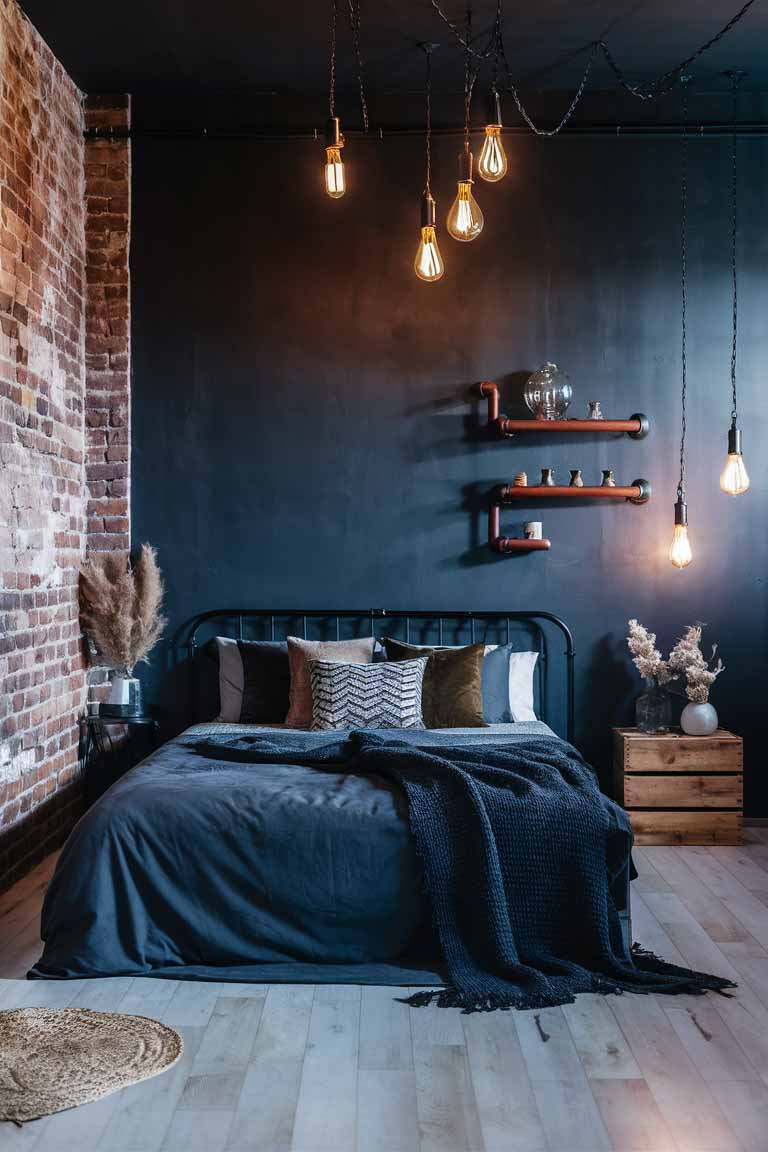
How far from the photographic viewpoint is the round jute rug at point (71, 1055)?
2.58 metres

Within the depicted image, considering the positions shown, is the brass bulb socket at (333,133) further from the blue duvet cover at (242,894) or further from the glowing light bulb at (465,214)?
the blue duvet cover at (242,894)

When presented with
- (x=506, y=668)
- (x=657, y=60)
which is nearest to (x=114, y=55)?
(x=657, y=60)

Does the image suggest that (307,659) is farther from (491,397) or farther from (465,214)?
(465,214)

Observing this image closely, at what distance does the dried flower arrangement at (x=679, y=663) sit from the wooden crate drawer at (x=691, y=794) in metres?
0.39

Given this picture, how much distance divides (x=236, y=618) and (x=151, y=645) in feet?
→ 1.48

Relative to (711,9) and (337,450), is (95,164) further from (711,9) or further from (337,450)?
(711,9)

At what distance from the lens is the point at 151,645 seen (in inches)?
208

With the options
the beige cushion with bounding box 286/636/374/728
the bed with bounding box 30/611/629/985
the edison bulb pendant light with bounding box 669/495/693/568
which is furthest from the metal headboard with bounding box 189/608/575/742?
the bed with bounding box 30/611/629/985

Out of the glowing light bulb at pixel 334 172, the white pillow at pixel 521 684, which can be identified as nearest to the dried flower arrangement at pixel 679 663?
the white pillow at pixel 521 684

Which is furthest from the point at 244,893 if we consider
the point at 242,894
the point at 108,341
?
the point at 108,341

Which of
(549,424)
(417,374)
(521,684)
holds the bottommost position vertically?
(521,684)

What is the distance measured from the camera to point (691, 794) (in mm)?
4977

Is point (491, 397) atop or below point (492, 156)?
below

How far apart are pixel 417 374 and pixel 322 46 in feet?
5.08
